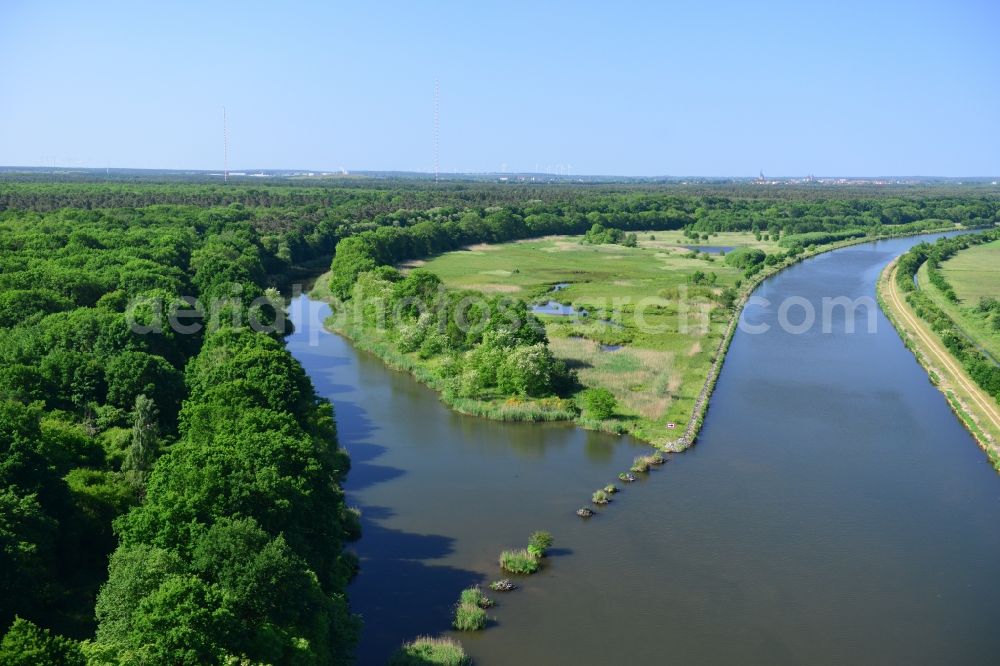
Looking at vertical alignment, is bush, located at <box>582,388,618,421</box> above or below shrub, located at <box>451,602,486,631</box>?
above

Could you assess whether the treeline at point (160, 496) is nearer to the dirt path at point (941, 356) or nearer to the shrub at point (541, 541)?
the shrub at point (541, 541)

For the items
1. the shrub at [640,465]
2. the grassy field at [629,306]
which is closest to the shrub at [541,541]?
the shrub at [640,465]

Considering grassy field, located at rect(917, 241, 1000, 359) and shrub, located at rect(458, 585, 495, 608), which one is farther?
grassy field, located at rect(917, 241, 1000, 359)

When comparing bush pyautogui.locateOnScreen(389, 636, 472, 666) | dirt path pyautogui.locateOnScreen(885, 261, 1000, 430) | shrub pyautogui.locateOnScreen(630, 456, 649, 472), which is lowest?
bush pyautogui.locateOnScreen(389, 636, 472, 666)

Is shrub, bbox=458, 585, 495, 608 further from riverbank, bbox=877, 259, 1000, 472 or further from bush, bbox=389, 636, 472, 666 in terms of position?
riverbank, bbox=877, 259, 1000, 472

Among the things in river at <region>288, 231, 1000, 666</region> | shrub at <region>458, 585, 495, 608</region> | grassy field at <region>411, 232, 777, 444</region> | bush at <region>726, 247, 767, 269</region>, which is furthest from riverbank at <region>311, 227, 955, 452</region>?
bush at <region>726, 247, 767, 269</region>

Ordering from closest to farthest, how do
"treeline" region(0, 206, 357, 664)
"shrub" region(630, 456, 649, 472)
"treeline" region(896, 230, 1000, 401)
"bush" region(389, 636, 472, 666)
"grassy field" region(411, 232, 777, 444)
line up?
1. "treeline" region(0, 206, 357, 664)
2. "bush" region(389, 636, 472, 666)
3. "shrub" region(630, 456, 649, 472)
4. "grassy field" region(411, 232, 777, 444)
5. "treeline" region(896, 230, 1000, 401)

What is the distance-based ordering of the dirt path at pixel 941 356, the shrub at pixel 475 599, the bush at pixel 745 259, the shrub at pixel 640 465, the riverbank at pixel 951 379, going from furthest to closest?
the bush at pixel 745 259 < the dirt path at pixel 941 356 < the riverbank at pixel 951 379 < the shrub at pixel 640 465 < the shrub at pixel 475 599
